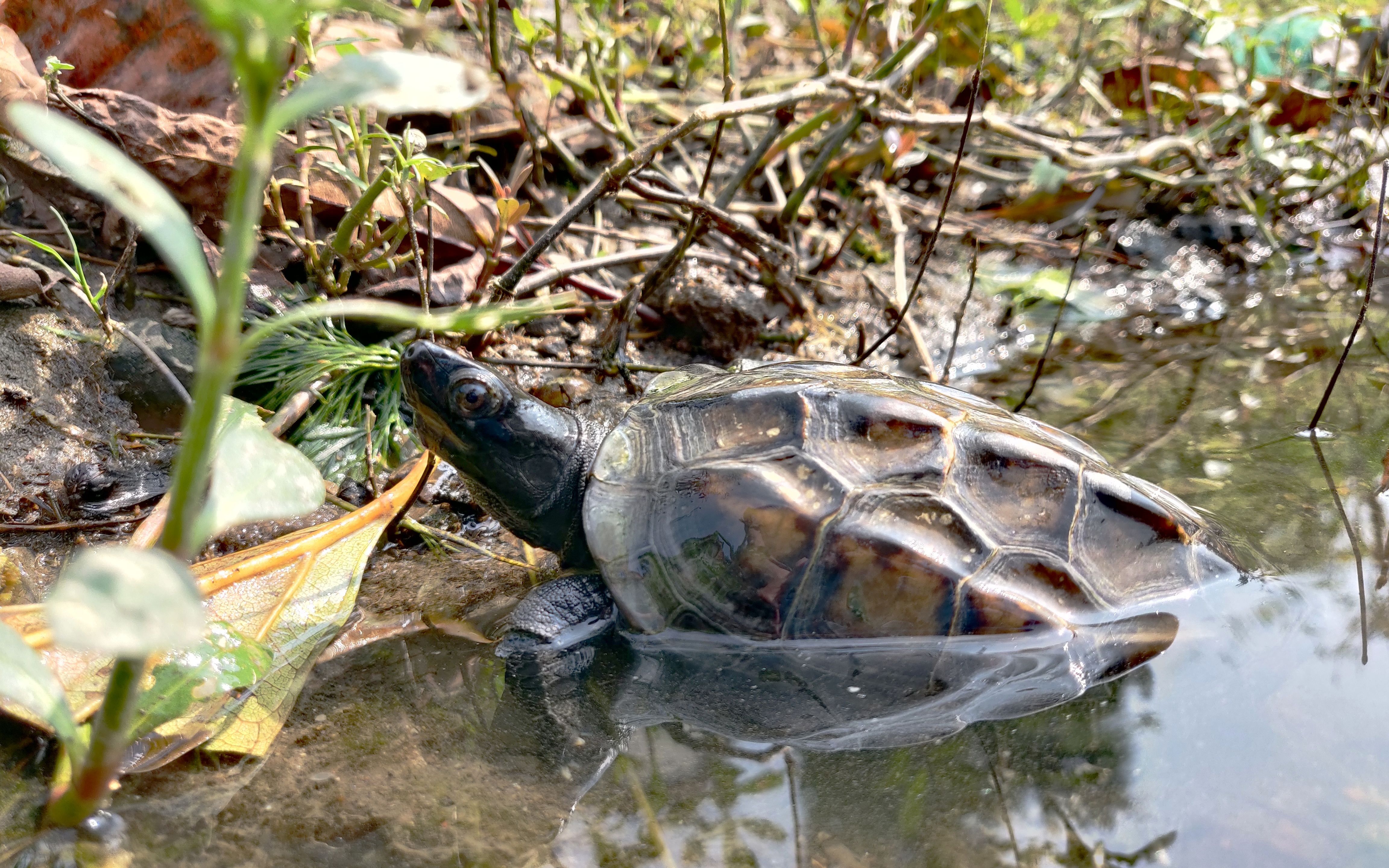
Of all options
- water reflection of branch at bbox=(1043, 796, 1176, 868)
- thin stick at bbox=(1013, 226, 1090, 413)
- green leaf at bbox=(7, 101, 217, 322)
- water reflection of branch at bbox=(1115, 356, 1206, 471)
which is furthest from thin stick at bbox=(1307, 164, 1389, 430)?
green leaf at bbox=(7, 101, 217, 322)

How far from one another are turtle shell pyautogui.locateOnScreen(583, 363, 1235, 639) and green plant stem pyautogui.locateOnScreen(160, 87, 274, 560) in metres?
1.08

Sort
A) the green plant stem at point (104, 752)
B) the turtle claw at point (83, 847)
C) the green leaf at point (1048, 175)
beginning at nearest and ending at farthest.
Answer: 1. the green plant stem at point (104, 752)
2. the turtle claw at point (83, 847)
3. the green leaf at point (1048, 175)

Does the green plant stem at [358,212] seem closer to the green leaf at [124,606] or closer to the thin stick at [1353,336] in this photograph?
the green leaf at [124,606]

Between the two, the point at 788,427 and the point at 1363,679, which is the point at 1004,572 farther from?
the point at 1363,679

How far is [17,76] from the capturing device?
229 cm

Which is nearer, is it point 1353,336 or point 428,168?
point 428,168

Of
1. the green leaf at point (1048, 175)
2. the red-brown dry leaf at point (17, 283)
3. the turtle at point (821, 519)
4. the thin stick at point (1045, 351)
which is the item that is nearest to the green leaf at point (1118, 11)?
the green leaf at point (1048, 175)

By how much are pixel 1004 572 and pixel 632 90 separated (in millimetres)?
2788

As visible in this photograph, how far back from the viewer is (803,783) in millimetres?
1555

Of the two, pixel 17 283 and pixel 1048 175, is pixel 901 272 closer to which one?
pixel 1048 175

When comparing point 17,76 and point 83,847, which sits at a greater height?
point 17,76

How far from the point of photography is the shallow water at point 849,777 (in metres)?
1.39

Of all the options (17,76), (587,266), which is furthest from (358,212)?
(17,76)

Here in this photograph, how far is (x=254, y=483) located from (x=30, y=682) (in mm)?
422
